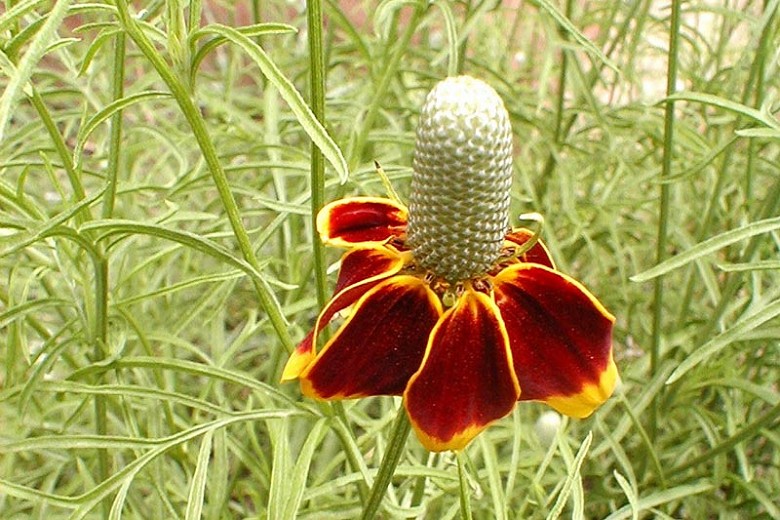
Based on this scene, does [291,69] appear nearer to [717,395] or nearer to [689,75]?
[689,75]

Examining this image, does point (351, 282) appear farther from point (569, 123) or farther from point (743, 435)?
point (569, 123)

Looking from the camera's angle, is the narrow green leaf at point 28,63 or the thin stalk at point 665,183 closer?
the narrow green leaf at point 28,63

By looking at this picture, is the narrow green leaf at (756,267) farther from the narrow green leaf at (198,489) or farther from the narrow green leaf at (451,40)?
the narrow green leaf at (198,489)

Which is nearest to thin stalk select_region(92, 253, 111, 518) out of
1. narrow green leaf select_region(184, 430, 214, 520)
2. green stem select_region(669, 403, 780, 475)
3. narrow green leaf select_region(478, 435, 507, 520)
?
narrow green leaf select_region(184, 430, 214, 520)

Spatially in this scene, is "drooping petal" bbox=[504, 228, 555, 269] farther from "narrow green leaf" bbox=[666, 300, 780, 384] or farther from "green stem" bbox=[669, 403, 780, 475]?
"green stem" bbox=[669, 403, 780, 475]

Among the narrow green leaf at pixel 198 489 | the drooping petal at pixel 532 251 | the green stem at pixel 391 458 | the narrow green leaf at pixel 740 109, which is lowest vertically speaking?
the narrow green leaf at pixel 198 489

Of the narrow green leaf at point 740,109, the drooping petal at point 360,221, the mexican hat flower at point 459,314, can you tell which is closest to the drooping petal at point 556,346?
the mexican hat flower at point 459,314
